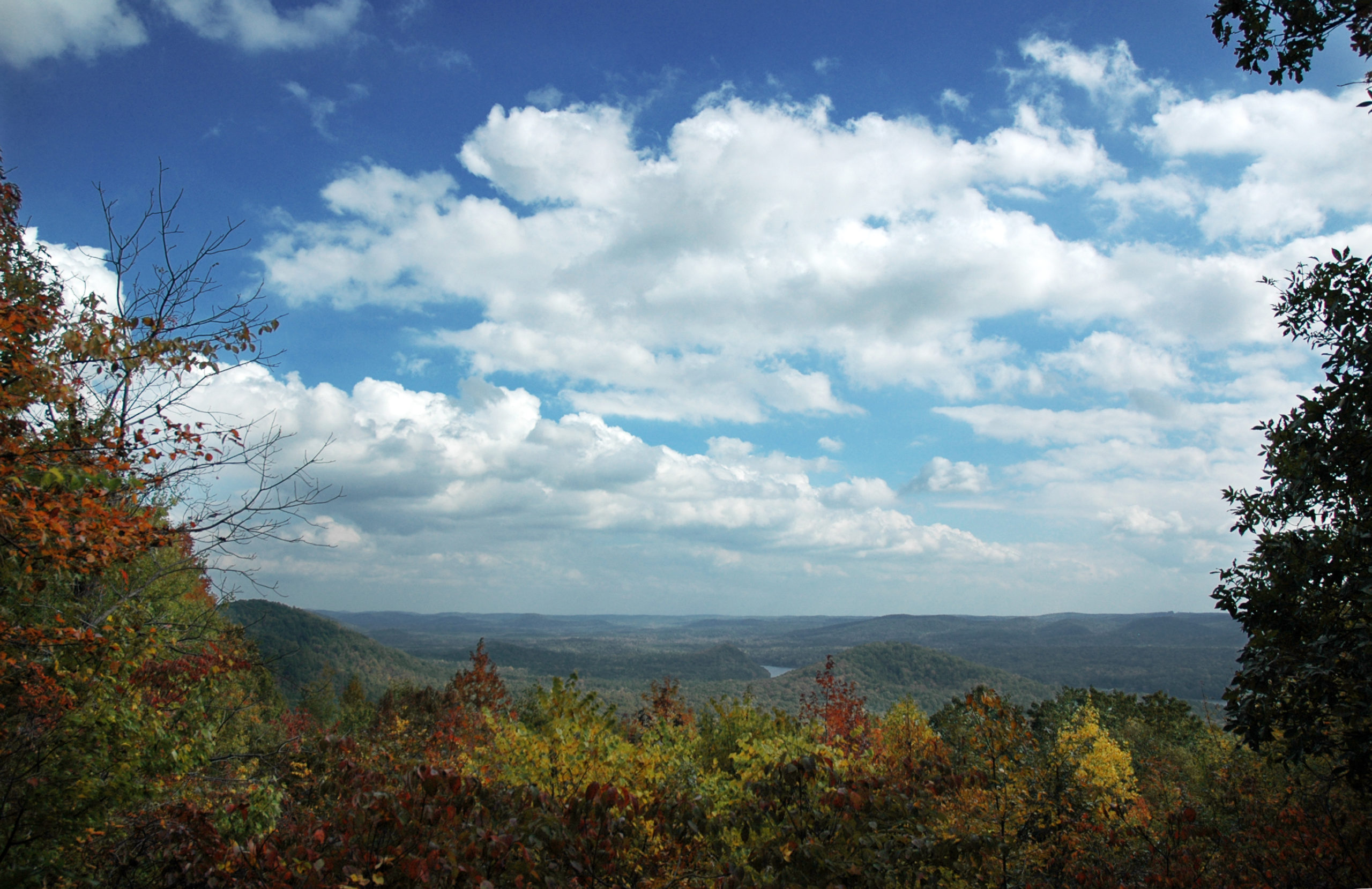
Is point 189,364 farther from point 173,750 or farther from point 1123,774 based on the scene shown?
point 1123,774

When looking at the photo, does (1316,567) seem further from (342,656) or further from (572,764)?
(342,656)

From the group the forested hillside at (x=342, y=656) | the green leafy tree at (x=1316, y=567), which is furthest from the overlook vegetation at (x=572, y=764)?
the forested hillside at (x=342, y=656)

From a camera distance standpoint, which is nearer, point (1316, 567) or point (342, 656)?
point (1316, 567)

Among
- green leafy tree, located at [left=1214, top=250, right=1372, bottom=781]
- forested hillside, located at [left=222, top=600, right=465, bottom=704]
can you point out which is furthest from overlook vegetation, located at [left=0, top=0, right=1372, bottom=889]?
forested hillside, located at [left=222, top=600, right=465, bottom=704]

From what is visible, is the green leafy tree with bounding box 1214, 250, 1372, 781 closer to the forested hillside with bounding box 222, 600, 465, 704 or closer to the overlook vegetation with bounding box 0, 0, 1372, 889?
the overlook vegetation with bounding box 0, 0, 1372, 889

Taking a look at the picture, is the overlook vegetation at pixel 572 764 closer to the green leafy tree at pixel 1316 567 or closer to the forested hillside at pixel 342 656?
the green leafy tree at pixel 1316 567

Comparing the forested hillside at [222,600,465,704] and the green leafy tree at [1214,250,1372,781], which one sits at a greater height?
the green leafy tree at [1214,250,1372,781]

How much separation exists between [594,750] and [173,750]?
6.71 m

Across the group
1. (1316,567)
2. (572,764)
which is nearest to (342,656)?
(572,764)

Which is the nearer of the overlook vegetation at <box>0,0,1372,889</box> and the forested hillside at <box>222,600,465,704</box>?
the overlook vegetation at <box>0,0,1372,889</box>

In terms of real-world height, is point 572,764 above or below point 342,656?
above

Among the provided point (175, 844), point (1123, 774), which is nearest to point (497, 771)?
point (175, 844)

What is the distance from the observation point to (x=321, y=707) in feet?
203

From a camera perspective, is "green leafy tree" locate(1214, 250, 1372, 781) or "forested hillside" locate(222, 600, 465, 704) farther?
"forested hillside" locate(222, 600, 465, 704)
